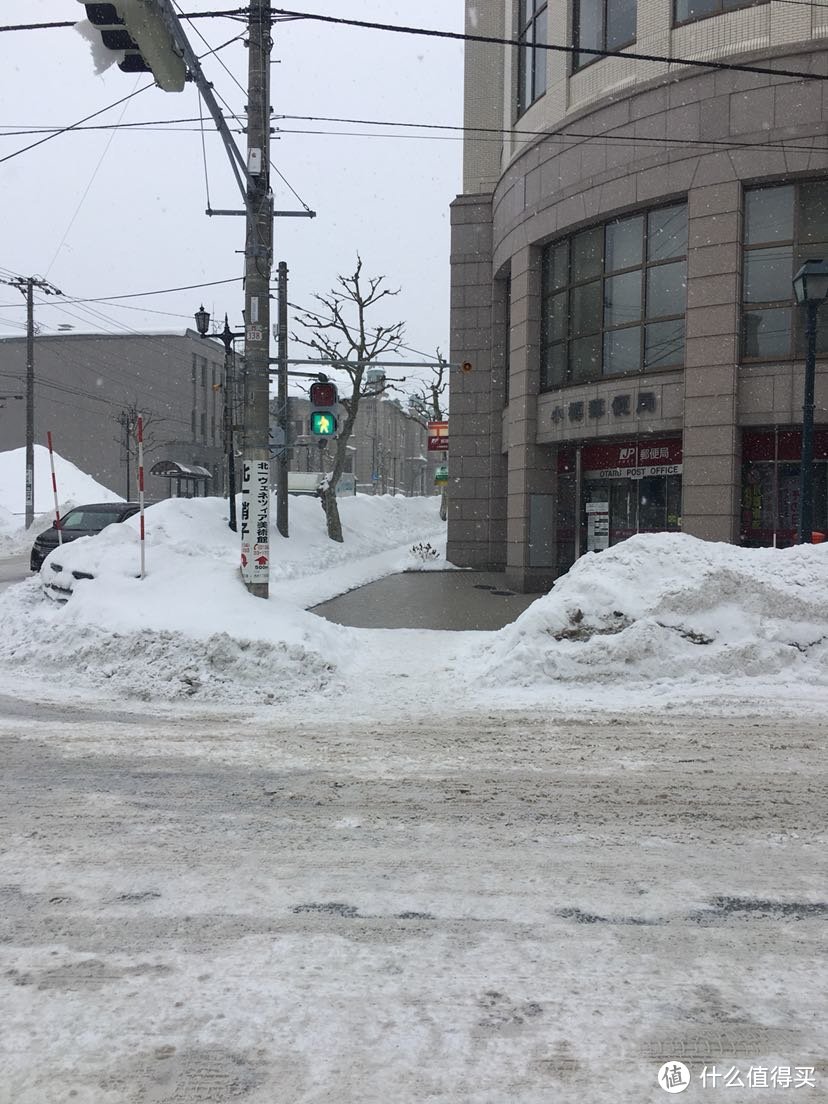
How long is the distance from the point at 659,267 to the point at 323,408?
22.9ft

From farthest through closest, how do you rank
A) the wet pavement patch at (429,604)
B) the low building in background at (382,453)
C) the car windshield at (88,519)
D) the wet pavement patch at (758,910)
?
the low building in background at (382,453) < the car windshield at (88,519) < the wet pavement patch at (429,604) < the wet pavement patch at (758,910)

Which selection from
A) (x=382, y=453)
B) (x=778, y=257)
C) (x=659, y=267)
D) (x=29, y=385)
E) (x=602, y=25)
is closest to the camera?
(x=778, y=257)

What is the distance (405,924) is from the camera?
11.5ft

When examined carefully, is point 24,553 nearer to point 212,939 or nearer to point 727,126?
point 727,126

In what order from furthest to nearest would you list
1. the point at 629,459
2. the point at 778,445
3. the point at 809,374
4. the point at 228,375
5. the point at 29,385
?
1. the point at 29,385
2. the point at 228,375
3. the point at 629,459
4. the point at 778,445
5. the point at 809,374

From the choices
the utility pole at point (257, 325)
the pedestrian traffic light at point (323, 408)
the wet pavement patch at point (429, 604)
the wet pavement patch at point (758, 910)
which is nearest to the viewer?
the wet pavement patch at point (758, 910)

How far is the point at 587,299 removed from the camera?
1631cm

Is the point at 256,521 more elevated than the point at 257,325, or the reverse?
the point at 257,325

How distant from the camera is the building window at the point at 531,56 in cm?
1711

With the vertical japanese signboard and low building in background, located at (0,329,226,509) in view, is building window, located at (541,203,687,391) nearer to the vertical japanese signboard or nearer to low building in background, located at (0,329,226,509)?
the vertical japanese signboard

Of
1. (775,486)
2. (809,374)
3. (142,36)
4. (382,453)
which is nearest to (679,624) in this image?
(809,374)

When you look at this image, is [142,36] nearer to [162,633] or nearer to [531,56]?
[162,633]

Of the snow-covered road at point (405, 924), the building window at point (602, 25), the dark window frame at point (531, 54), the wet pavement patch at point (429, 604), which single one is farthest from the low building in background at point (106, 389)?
the snow-covered road at point (405, 924)

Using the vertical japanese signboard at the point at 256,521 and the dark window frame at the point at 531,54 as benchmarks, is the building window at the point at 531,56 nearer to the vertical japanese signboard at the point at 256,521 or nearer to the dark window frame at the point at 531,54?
the dark window frame at the point at 531,54
